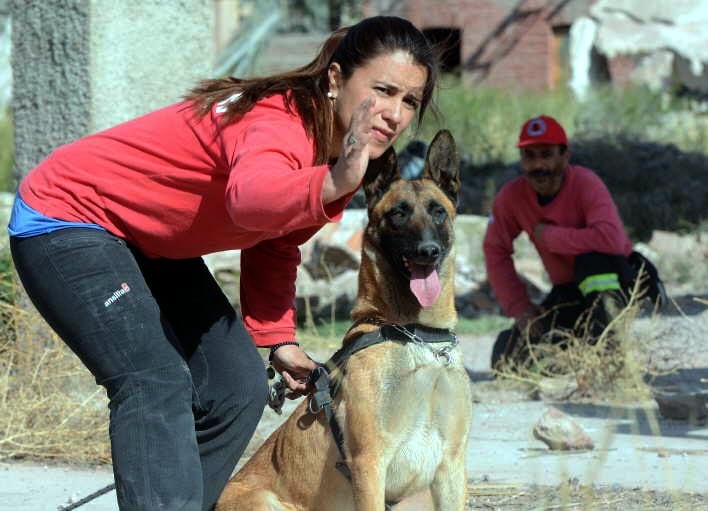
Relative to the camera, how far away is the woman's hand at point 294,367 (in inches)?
155

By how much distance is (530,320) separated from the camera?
731 centimetres

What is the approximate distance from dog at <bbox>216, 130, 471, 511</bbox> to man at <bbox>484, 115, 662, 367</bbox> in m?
3.02

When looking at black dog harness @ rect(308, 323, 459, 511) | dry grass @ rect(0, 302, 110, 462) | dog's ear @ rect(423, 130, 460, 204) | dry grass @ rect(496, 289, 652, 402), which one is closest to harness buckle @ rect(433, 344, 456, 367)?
black dog harness @ rect(308, 323, 459, 511)

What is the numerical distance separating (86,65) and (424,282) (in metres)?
3.49

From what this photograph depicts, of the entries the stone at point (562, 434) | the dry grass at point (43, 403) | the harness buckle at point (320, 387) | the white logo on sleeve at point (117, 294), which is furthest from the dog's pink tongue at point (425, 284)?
the dry grass at point (43, 403)

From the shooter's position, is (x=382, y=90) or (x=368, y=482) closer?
(x=382, y=90)

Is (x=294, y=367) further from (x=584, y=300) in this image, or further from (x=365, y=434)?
(x=584, y=300)

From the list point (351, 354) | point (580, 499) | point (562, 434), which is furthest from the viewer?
point (562, 434)

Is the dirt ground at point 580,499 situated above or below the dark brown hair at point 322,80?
below

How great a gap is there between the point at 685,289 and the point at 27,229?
8.09 m

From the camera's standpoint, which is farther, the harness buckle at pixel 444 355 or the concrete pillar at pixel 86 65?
the concrete pillar at pixel 86 65

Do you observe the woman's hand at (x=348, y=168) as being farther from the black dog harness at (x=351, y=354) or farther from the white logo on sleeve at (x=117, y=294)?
the black dog harness at (x=351, y=354)

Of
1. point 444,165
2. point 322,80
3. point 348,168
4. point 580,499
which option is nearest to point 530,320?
point 580,499

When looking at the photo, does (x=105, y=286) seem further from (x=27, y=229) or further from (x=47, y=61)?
(x=47, y=61)
